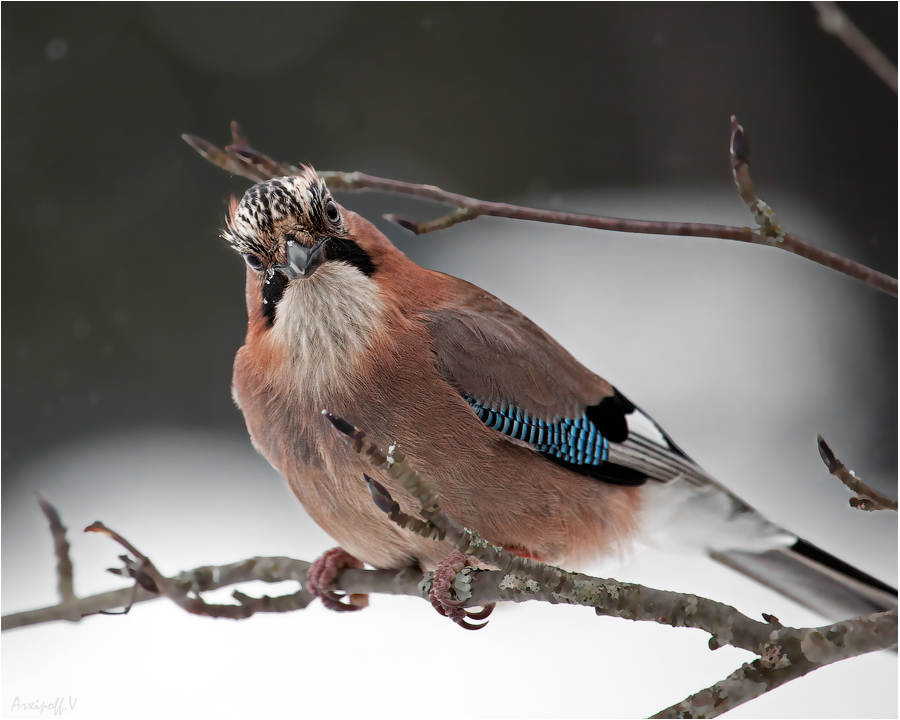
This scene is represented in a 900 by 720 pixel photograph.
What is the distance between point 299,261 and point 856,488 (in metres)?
1.25

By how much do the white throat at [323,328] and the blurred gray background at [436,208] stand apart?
2627mm

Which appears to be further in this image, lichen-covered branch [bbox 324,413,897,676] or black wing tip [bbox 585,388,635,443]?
black wing tip [bbox 585,388,635,443]

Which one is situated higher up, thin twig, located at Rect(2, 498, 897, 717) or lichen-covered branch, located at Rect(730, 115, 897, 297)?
lichen-covered branch, located at Rect(730, 115, 897, 297)

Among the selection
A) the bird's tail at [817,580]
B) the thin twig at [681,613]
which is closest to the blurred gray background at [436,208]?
Answer: the bird's tail at [817,580]

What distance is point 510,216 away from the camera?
1.61m

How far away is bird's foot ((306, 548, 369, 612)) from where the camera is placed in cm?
253

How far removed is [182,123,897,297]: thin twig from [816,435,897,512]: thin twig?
0.91 feet

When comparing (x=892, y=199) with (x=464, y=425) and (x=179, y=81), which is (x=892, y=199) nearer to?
(x=464, y=425)

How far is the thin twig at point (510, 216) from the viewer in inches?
53.6

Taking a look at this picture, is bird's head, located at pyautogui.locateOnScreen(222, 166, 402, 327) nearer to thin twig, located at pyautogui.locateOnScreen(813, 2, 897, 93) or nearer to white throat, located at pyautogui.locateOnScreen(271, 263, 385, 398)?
white throat, located at pyautogui.locateOnScreen(271, 263, 385, 398)

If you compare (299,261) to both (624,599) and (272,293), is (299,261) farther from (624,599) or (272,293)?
(624,599)

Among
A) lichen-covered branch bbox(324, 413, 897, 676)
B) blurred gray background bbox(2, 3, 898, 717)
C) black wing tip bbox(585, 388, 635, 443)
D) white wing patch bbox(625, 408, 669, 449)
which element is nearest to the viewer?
lichen-covered branch bbox(324, 413, 897, 676)

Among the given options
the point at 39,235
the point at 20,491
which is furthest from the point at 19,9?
the point at 20,491

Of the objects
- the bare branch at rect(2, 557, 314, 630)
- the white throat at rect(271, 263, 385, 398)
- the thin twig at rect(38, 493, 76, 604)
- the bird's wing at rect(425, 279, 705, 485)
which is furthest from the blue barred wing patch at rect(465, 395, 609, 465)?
the thin twig at rect(38, 493, 76, 604)
